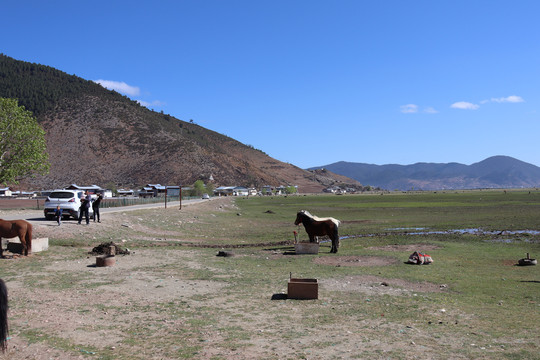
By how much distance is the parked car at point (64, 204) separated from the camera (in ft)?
96.1

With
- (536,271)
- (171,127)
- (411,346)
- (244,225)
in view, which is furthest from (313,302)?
Answer: (171,127)

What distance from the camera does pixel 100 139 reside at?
138625mm

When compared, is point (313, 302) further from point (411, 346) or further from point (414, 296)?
point (411, 346)

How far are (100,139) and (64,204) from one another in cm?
11743

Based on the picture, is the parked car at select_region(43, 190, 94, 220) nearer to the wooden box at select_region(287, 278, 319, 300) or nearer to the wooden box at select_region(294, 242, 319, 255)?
the wooden box at select_region(294, 242, 319, 255)

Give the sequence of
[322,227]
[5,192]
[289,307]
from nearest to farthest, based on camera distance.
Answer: [289,307] < [322,227] < [5,192]

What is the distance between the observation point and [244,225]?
43.0 metres

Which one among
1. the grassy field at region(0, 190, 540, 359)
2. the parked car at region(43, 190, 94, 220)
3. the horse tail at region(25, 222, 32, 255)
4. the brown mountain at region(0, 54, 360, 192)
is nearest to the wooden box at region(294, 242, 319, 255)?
the grassy field at region(0, 190, 540, 359)

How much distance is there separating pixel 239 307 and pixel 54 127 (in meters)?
146

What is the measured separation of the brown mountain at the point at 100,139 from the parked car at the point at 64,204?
321 ft

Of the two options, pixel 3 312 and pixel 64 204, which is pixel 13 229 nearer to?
pixel 3 312

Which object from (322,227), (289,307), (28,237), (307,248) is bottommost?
(289,307)

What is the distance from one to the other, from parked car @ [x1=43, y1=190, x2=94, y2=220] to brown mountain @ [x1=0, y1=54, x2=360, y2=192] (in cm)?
9770

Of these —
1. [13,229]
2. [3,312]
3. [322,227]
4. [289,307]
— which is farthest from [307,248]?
[3,312]
